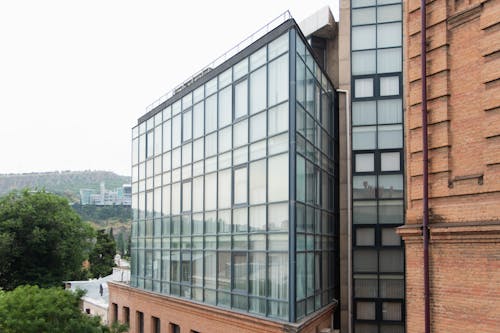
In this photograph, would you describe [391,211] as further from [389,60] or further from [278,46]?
A: [278,46]

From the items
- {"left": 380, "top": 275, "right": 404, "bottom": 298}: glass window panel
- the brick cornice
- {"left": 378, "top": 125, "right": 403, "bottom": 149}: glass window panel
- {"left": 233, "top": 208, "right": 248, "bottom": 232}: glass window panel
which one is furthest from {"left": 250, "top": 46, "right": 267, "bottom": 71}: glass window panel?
{"left": 380, "top": 275, "right": 404, "bottom": 298}: glass window panel

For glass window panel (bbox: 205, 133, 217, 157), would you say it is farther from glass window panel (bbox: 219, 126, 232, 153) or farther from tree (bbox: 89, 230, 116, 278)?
tree (bbox: 89, 230, 116, 278)

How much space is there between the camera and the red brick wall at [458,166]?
10234 mm

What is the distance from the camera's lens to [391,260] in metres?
22.5

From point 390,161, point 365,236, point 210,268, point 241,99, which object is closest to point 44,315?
point 210,268

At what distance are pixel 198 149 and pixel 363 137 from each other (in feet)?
24.3

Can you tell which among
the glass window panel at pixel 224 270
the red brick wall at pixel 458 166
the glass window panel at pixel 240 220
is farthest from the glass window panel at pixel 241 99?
the red brick wall at pixel 458 166

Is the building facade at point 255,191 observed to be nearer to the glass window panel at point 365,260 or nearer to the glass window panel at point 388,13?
the glass window panel at point 365,260

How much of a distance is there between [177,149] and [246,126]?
6740mm

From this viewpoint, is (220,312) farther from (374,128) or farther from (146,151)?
→ (146,151)

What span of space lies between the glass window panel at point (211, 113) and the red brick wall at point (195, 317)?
735 cm

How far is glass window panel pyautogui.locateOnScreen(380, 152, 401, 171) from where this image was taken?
22922mm

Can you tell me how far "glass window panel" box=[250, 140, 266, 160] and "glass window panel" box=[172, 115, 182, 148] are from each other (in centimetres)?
694

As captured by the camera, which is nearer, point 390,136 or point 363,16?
point 390,136
